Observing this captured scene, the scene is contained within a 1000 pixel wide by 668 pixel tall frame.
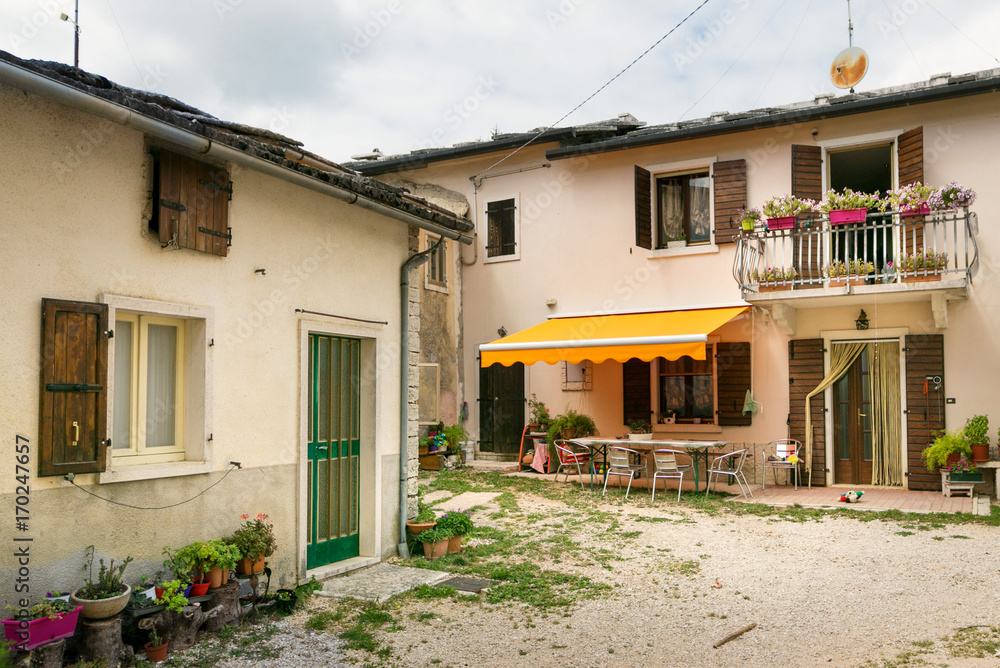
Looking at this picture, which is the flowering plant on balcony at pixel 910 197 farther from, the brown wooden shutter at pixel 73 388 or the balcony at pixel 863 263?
the brown wooden shutter at pixel 73 388

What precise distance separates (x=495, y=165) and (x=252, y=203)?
11630 mm

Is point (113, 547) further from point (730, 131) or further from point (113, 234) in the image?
point (730, 131)

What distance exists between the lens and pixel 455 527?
8922mm

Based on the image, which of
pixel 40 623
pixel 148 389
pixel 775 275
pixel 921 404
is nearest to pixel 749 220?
pixel 775 275

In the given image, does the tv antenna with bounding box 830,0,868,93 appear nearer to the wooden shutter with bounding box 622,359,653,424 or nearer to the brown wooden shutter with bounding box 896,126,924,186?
the brown wooden shutter with bounding box 896,126,924,186

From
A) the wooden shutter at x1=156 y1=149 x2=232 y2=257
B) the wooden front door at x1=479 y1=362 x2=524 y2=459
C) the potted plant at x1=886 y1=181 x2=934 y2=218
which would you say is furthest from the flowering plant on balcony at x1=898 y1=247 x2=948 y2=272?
the wooden shutter at x1=156 y1=149 x2=232 y2=257

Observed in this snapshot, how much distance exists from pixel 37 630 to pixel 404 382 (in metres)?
4.60

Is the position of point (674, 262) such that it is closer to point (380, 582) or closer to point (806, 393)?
point (806, 393)

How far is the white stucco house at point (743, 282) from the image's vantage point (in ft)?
42.5

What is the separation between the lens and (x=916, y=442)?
1329 centimetres

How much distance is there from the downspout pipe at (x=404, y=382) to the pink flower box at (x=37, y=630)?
413 centimetres

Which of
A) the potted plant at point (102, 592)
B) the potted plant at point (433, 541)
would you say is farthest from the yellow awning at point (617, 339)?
the potted plant at point (102, 592)

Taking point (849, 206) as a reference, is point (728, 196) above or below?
above

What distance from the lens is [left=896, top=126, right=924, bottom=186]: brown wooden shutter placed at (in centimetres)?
1323
